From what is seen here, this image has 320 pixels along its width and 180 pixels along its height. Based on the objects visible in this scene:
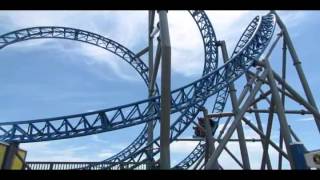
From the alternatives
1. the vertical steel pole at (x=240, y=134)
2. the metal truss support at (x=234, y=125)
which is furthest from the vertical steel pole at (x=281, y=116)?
the vertical steel pole at (x=240, y=134)

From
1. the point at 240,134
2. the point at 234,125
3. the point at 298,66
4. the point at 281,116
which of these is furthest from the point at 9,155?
the point at 298,66

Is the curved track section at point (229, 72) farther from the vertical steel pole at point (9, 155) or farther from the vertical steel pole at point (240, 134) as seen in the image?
the vertical steel pole at point (9, 155)

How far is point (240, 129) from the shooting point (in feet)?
38.9

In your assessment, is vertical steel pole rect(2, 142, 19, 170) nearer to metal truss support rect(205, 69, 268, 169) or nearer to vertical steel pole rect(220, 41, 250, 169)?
metal truss support rect(205, 69, 268, 169)

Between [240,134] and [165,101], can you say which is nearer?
[165,101]

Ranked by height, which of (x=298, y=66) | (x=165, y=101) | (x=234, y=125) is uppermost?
(x=298, y=66)

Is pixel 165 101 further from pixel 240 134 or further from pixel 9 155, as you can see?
pixel 9 155

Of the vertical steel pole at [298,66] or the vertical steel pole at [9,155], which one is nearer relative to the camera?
the vertical steel pole at [9,155]

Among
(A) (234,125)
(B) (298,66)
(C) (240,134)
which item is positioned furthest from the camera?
(B) (298,66)

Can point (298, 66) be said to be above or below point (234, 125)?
above

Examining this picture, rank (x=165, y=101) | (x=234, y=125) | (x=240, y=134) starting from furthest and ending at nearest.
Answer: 1. (x=240, y=134)
2. (x=234, y=125)
3. (x=165, y=101)
